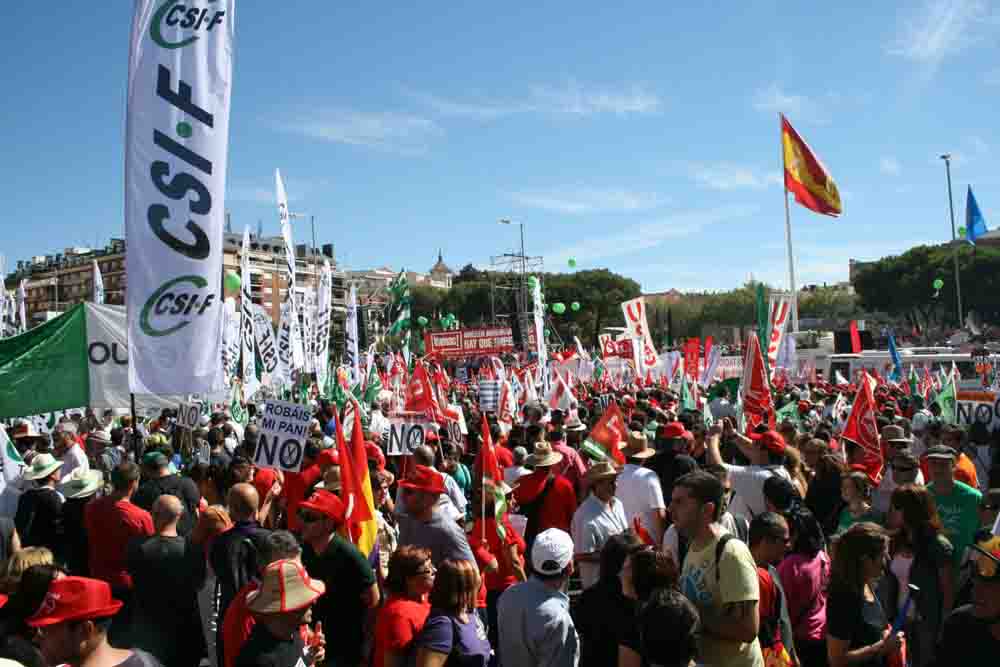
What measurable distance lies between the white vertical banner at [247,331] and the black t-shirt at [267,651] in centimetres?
1691

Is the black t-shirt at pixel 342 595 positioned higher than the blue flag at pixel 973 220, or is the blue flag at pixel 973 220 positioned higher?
the blue flag at pixel 973 220

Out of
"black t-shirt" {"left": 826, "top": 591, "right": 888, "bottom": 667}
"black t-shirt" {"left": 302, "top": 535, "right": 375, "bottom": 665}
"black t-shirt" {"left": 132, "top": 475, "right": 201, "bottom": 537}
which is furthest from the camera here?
"black t-shirt" {"left": 132, "top": 475, "right": 201, "bottom": 537}

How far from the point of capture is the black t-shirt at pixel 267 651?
354 cm


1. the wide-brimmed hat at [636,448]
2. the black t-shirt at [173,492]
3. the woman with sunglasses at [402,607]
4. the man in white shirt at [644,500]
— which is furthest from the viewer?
the wide-brimmed hat at [636,448]

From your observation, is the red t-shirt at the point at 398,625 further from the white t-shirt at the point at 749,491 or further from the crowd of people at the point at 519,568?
the white t-shirt at the point at 749,491

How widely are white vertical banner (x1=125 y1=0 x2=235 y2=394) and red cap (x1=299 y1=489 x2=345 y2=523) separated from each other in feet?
5.45

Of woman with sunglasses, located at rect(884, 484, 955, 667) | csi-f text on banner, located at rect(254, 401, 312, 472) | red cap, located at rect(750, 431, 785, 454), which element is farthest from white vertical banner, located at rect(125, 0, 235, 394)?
woman with sunglasses, located at rect(884, 484, 955, 667)

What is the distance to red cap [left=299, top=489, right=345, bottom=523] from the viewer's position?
4.89 metres

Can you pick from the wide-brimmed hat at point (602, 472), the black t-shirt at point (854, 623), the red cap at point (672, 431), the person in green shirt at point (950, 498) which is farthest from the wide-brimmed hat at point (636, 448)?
the black t-shirt at point (854, 623)

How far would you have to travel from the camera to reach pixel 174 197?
608cm

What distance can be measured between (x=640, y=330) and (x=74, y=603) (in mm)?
21697

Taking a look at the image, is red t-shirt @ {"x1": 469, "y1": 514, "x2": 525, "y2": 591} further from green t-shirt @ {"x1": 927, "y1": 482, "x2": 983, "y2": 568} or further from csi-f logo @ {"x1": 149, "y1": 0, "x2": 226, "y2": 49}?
csi-f logo @ {"x1": 149, "y1": 0, "x2": 226, "y2": 49}

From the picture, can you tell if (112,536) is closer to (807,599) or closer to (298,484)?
(298,484)

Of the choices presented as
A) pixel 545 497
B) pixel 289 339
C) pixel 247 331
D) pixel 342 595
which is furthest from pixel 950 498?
pixel 247 331
